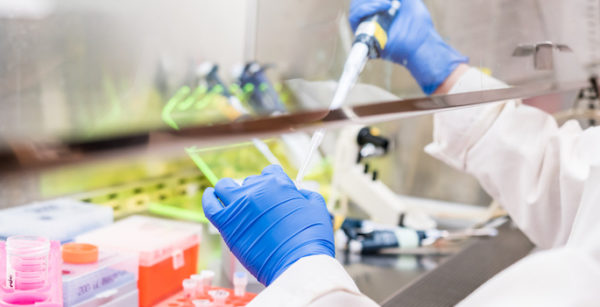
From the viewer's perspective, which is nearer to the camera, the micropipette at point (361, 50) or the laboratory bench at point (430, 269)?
the micropipette at point (361, 50)

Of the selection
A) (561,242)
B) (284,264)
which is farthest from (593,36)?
(284,264)

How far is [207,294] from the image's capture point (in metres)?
1.15

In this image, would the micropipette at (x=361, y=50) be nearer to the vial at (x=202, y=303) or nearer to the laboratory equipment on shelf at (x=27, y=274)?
the vial at (x=202, y=303)

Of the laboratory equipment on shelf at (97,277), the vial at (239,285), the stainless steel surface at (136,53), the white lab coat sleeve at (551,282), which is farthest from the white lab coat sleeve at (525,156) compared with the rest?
the laboratory equipment on shelf at (97,277)

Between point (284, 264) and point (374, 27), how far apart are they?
1.58 ft

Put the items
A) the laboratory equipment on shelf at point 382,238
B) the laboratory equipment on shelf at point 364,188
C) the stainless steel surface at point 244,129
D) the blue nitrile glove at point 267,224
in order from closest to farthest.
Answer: the stainless steel surface at point 244,129, the blue nitrile glove at point 267,224, the laboratory equipment on shelf at point 382,238, the laboratory equipment on shelf at point 364,188

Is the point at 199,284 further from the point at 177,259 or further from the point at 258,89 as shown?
the point at 258,89

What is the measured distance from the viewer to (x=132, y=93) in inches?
22.4

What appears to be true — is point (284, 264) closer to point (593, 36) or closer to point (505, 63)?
point (505, 63)

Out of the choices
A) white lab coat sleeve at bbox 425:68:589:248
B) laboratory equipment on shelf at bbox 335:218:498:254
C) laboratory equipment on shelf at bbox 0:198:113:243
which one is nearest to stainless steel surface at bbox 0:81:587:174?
white lab coat sleeve at bbox 425:68:589:248

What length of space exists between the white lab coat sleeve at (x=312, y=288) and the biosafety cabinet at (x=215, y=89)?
0.70ft

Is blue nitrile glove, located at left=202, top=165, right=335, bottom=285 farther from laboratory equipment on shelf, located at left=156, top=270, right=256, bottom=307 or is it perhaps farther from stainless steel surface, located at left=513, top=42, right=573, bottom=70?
stainless steel surface, located at left=513, top=42, right=573, bottom=70

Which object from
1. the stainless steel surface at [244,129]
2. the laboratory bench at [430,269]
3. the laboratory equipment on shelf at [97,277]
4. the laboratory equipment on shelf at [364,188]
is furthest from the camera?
the laboratory equipment on shelf at [364,188]

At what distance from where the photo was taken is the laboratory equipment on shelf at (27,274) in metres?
0.85
